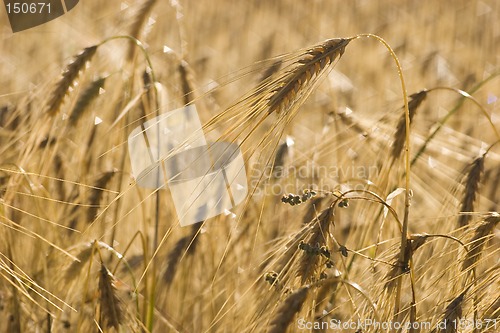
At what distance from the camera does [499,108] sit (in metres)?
3.62

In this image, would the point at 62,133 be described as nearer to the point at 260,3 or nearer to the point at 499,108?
the point at 499,108

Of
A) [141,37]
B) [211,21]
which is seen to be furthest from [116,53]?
[211,21]

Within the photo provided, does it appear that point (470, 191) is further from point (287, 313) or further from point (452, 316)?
point (287, 313)

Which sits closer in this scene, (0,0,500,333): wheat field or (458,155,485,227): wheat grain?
(0,0,500,333): wheat field

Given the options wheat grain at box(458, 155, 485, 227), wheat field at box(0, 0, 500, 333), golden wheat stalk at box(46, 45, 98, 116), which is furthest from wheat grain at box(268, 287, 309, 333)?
golden wheat stalk at box(46, 45, 98, 116)

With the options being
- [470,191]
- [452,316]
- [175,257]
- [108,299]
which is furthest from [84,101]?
[452,316]

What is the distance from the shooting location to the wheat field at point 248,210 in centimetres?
119

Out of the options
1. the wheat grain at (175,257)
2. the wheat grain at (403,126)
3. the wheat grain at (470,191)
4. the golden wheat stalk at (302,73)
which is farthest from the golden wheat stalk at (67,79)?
the wheat grain at (470,191)

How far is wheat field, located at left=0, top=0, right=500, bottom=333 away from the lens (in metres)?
1.19

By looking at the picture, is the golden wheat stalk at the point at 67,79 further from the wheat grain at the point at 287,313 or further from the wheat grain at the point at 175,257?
the wheat grain at the point at 287,313

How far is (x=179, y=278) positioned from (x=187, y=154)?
358mm

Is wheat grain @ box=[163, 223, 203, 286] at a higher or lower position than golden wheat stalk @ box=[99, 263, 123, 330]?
lower

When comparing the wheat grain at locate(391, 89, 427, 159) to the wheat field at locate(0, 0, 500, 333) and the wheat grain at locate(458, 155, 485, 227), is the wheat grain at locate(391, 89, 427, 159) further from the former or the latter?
the wheat grain at locate(458, 155, 485, 227)

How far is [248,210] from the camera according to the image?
195 centimetres
